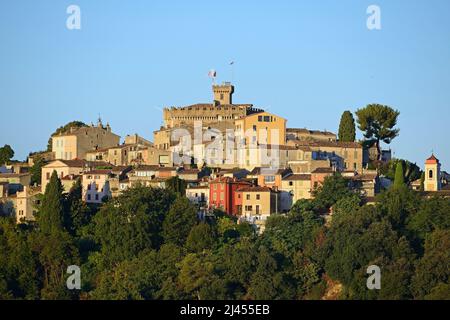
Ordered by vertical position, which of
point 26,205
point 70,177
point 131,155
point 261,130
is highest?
point 261,130

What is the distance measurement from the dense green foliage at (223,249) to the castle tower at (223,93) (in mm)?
21872

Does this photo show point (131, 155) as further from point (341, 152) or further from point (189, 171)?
point (341, 152)

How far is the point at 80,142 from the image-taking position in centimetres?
10606

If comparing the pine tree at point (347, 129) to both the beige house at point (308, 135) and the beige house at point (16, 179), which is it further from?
the beige house at point (16, 179)

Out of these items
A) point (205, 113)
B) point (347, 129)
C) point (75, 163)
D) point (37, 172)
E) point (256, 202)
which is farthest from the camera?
point (205, 113)

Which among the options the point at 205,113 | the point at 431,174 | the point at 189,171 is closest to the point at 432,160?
the point at 431,174

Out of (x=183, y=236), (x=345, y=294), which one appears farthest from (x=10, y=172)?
(x=345, y=294)

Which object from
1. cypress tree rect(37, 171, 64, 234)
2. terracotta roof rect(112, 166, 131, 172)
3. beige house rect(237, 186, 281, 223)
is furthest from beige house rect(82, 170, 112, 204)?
beige house rect(237, 186, 281, 223)

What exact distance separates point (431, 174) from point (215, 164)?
39.4 ft

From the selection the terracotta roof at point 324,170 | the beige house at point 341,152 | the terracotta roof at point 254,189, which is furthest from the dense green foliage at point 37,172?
the terracotta roof at point 324,170

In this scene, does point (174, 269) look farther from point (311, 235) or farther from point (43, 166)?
point (43, 166)

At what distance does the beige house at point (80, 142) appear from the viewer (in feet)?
347

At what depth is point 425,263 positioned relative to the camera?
8419cm

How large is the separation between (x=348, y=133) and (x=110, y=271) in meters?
22.2
